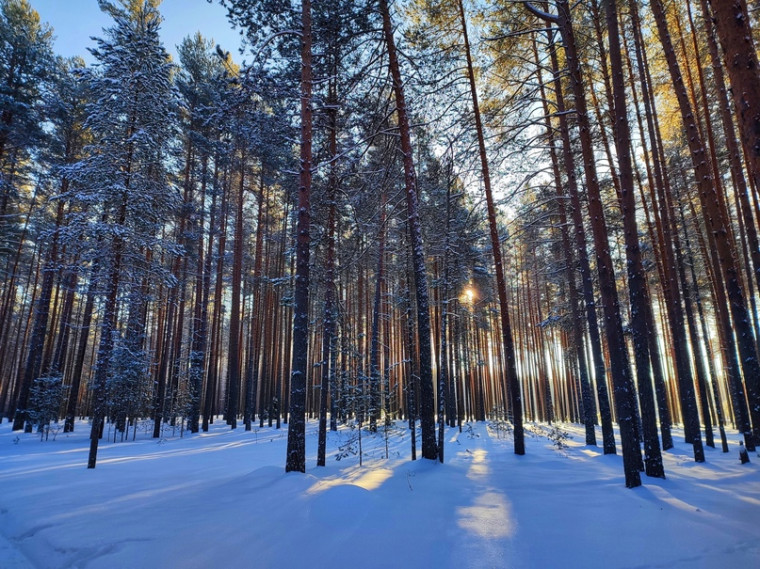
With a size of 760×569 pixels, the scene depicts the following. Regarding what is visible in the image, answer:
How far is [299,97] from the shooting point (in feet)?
25.6

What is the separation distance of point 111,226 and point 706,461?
1651cm

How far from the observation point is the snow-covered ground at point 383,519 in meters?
3.39

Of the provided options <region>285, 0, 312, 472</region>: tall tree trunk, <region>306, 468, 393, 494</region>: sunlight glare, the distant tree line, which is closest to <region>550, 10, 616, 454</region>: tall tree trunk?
the distant tree line

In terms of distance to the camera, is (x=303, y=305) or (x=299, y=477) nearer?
(x=299, y=477)

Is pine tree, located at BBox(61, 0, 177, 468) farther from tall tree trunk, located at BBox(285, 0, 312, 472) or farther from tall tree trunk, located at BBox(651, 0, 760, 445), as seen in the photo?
tall tree trunk, located at BBox(651, 0, 760, 445)

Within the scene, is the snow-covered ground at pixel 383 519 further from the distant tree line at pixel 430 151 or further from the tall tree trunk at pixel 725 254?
the tall tree trunk at pixel 725 254

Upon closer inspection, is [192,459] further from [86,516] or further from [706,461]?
[706,461]

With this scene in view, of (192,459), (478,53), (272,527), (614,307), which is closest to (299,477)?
(272,527)

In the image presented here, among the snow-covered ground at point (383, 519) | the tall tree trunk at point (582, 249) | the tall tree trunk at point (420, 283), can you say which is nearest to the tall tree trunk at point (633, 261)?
the snow-covered ground at point (383, 519)

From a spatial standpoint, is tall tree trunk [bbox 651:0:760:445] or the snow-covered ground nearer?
the snow-covered ground

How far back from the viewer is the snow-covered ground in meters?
3.39

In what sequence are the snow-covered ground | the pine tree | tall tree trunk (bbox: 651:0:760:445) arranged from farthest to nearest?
1. the pine tree
2. tall tree trunk (bbox: 651:0:760:445)
3. the snow-covered ground

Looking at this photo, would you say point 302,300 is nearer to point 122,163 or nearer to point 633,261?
point 633,261

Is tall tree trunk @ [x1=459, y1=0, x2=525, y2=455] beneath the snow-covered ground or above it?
above
